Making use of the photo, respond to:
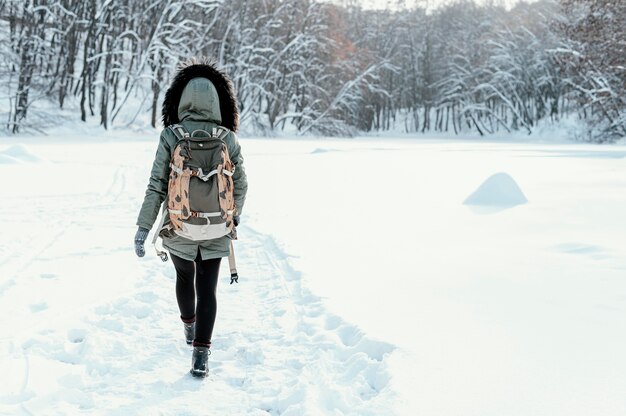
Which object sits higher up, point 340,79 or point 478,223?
point 340,79

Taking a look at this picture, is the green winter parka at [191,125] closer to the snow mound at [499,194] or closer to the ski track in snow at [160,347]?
Result: the ski track in snow at [160,347]

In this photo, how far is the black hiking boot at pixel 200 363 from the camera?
12.0 feet

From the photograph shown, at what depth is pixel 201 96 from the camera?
3.48m

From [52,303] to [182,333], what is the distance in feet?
4.32

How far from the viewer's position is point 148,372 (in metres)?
3.74

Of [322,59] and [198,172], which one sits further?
[322,59]

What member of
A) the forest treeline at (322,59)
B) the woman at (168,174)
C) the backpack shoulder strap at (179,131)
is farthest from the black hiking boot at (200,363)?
the forest treeline at (322,59)

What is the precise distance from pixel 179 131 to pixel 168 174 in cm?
28

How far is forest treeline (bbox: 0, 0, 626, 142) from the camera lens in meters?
31.5

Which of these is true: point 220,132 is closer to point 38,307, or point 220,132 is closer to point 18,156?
point 38,307

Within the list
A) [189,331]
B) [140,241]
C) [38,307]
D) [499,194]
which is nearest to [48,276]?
[38,307]

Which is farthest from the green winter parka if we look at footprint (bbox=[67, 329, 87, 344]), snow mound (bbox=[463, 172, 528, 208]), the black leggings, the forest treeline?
the forest treeline

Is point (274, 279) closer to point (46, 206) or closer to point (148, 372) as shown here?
Result: point (148, 372)

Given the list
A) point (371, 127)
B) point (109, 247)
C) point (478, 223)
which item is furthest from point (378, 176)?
point (371, 127)
